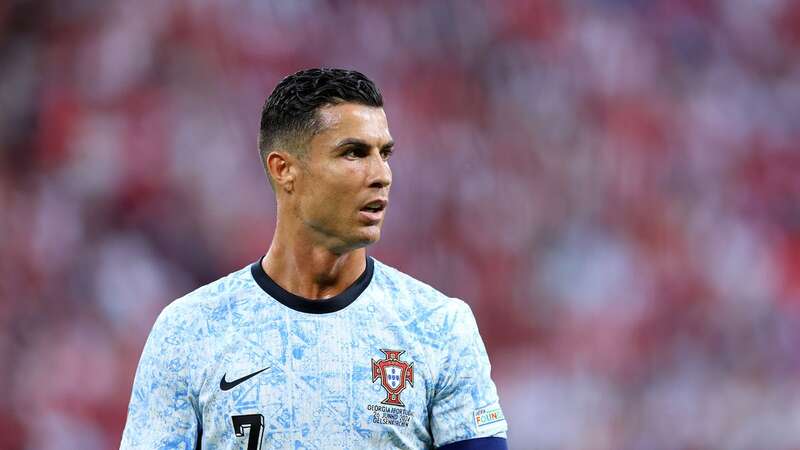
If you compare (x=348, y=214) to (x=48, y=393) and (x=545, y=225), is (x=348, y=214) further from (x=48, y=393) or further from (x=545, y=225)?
(x=545, y=225)

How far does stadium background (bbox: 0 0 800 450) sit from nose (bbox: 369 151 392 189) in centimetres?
365

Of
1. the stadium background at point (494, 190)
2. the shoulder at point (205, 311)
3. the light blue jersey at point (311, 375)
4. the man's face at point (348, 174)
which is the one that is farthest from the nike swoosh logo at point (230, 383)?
the stadium background at point (494, 190)

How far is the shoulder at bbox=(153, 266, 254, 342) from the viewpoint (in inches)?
113

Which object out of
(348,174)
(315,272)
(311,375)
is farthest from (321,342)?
(348,174)

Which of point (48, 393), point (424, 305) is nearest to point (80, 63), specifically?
point (48, 393)

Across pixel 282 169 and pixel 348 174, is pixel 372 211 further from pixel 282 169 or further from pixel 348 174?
pixel 282 169

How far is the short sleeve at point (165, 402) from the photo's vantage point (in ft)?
9.19

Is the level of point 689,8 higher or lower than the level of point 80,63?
higher

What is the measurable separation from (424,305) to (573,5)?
179 inches

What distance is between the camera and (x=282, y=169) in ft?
9.66

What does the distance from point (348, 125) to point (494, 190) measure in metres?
4.14

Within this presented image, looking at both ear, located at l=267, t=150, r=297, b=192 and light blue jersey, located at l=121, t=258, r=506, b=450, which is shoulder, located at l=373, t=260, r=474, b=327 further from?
ear, located at l=267, t=150, r=297, b=192

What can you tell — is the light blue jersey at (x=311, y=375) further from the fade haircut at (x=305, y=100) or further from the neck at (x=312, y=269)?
the fade haircut at (x=305, y=100)

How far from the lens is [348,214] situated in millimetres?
2836
